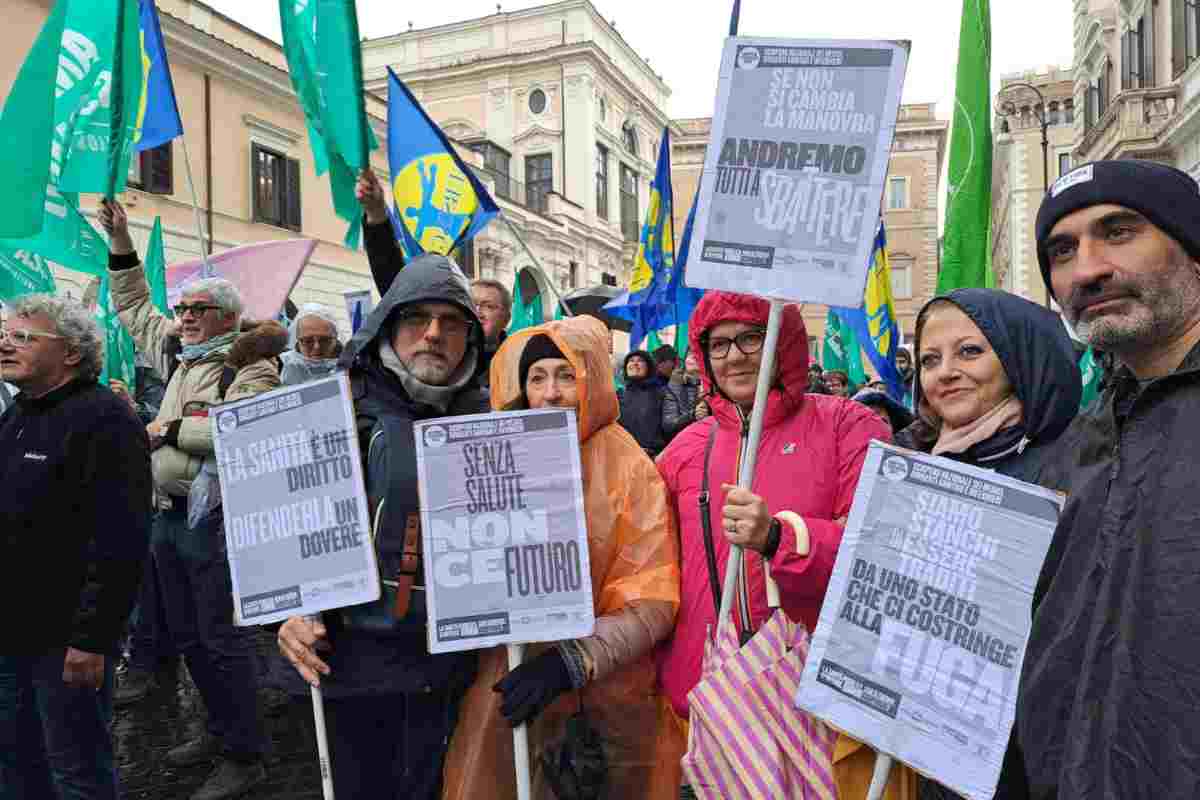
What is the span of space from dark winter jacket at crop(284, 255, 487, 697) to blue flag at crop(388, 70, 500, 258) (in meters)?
3.10

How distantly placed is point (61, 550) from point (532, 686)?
1933 millimetres

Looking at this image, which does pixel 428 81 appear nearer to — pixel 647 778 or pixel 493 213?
pixel 493 213

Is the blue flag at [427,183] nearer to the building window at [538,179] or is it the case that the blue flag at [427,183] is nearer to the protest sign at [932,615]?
the protest sign at [932,615]

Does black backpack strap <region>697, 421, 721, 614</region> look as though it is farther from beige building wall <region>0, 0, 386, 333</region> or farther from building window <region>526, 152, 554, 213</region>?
building window <region>526, 152, 554, 213</region>

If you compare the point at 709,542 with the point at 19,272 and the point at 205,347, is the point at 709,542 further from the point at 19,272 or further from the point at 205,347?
the point at 19,272

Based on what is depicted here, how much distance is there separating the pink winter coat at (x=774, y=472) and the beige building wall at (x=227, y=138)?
619 inches

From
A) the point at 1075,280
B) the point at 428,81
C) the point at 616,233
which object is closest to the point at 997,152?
the point at 616,233

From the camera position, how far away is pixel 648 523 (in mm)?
2689

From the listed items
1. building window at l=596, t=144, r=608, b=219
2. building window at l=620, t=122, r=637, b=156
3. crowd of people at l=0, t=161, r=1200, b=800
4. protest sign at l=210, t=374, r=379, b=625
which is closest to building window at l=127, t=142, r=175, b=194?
crowd of people at l=0, t=161, r=1200, b=800

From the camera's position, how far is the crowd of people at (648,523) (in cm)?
168

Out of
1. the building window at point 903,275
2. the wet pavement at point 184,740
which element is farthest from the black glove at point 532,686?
the building window at point 903,275

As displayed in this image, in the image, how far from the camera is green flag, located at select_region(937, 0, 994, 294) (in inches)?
152

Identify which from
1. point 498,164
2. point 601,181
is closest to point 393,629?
point 498,164

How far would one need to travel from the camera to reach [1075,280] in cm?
191
